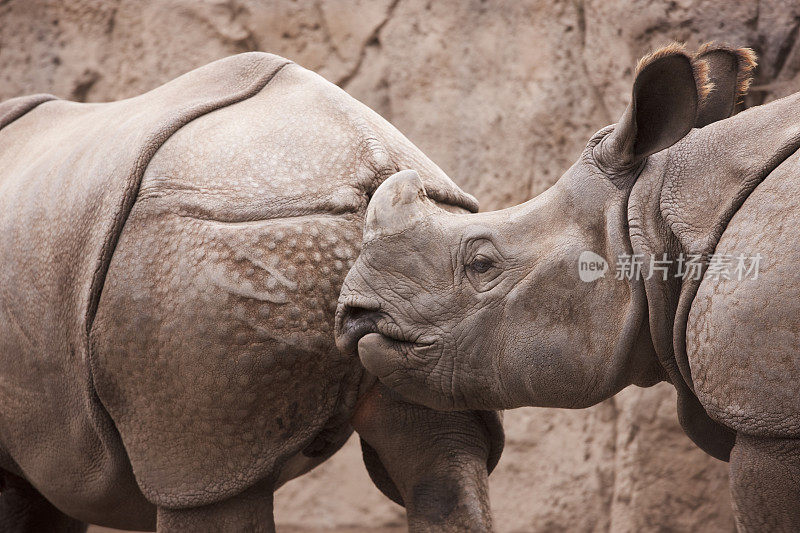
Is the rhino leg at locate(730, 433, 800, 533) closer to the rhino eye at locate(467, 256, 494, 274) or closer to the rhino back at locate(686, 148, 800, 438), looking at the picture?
the rhino back at locate(686, 148, 800, 438)

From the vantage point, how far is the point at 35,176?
304 cm

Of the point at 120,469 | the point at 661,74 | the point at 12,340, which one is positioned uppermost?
the point at 661,74

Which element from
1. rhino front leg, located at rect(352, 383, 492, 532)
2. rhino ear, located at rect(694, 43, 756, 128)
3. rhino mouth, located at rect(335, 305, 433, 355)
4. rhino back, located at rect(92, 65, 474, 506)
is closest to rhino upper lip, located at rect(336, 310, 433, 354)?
rhino mouth, located at rect(335, 305, 433, 355)

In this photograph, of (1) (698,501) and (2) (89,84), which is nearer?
(1) (698,501)

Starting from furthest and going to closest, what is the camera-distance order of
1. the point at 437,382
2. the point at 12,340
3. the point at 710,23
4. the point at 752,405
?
the point at 710,23 < the point at 12,340 < the point at 437,382 < the point at 752,405

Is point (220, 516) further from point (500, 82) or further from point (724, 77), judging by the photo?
point (500, 82)

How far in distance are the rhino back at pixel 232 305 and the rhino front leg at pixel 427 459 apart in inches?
3.7

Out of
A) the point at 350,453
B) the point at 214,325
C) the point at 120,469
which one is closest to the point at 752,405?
the point at 214,325

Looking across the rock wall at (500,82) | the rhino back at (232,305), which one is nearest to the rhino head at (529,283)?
the rhino back at (232,305)

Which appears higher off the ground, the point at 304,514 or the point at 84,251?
A: the point at 84,251

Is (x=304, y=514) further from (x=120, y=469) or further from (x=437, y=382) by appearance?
(x=437, y=382)

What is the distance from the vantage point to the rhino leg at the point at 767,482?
6.51 feet

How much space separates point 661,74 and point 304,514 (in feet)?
12.4

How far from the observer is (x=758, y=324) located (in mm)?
1953
